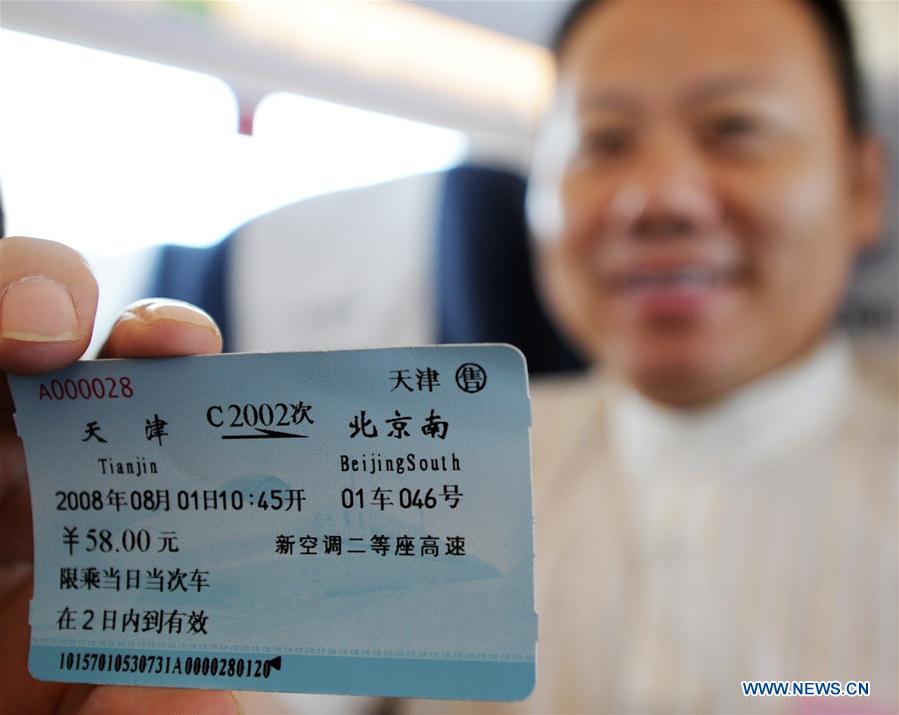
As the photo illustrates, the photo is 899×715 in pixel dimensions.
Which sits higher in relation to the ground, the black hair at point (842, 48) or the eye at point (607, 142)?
the black hair at point (842, 48)

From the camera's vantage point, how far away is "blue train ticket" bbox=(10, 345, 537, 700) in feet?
0.96

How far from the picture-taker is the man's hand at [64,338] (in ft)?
1.10

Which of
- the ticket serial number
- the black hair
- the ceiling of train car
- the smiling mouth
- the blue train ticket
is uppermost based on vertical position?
the ceiling of train car

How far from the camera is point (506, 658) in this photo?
0.96ft

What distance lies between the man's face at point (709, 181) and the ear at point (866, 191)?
0.05m

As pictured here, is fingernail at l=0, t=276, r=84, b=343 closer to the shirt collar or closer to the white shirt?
the white shirt

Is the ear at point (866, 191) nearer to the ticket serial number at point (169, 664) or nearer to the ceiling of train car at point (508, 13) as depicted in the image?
the ceiling of train car at point (508, 13)

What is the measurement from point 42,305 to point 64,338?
0.09 feet

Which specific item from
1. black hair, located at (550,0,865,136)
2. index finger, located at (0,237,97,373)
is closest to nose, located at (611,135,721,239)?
black hair, located at (550,0,865,136)

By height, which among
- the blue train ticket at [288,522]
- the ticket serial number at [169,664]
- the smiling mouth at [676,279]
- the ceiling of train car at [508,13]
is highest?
the ceiling of train car at [508,13]

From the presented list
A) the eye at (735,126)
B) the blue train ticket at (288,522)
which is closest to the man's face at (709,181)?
the eye at (735,126)

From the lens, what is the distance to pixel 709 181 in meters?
0.80

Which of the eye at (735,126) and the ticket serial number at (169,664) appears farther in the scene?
the eye at (735,126)

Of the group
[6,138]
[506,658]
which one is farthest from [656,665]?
[6,138]
